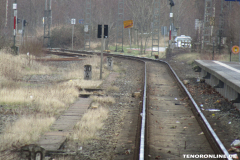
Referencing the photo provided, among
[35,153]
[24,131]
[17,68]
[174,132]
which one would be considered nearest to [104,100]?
[174,132]

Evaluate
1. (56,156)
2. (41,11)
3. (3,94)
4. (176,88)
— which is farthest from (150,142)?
(41,11)

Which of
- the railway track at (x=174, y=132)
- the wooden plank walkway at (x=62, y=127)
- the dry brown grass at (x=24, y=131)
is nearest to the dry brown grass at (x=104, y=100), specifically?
the wooden plank walkway at (x=62, y=127)

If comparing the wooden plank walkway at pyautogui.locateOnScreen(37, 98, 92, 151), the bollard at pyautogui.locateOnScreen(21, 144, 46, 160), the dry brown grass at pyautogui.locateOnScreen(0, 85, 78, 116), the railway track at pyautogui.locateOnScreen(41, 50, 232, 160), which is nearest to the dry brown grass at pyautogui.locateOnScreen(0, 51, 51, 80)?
the dry brown grass at pyautogui.locateOnScreen(0, 85, 78, 116)

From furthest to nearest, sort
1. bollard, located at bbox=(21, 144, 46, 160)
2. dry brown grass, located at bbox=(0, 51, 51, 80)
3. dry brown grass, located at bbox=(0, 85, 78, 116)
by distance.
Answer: dry brown grass, located at bbox=(0, 51, 51, 80) → dry brown grass, located at bbox=(0, 85, 78, 116) → bollard, located at bbox=(21, 144, 46, 160)

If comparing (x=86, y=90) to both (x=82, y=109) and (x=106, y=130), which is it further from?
(x=106, y=130)

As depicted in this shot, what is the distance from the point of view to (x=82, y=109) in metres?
9.23

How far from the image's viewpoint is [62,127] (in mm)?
7316

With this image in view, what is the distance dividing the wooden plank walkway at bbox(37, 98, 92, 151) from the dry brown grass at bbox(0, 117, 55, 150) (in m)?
0.17

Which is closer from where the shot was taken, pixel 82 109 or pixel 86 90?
pixel 82 109

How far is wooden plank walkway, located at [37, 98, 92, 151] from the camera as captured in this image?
6048mm

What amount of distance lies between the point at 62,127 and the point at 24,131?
899 millimetres

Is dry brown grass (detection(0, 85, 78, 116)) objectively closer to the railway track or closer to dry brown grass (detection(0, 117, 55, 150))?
dry brown grass (detection(0, 117, 55, 150))

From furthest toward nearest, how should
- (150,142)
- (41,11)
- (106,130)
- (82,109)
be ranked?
(41,11), (82,109), (106,130), (150,142)

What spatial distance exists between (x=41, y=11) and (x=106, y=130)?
80.5 m
